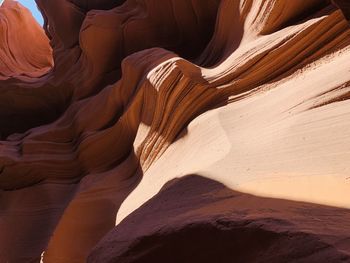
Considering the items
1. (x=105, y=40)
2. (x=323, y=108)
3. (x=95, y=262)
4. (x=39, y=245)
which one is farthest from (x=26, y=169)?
(x=323, y=108)

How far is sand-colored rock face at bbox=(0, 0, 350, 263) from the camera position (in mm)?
1668

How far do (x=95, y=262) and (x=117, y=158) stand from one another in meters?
2.69

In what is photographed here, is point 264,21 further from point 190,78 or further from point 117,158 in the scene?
point 117,158

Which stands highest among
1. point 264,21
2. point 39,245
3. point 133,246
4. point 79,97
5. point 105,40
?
point 264,21

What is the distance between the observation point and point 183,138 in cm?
340

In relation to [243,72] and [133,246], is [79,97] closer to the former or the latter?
[243,72]

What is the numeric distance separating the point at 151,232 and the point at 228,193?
42 cm

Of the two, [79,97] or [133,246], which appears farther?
[79,97]

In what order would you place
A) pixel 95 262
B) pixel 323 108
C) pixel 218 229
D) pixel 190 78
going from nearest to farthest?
pixel 218 229 → pixel 95 262 → pixel 323 108 → pixel 190 78

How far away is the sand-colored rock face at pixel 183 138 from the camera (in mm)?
1668

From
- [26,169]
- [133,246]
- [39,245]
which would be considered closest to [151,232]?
[133,246]

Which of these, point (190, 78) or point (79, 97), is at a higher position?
point (190, 78)

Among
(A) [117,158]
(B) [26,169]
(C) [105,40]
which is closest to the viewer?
(A) [117,158]

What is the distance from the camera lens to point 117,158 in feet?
15.3
